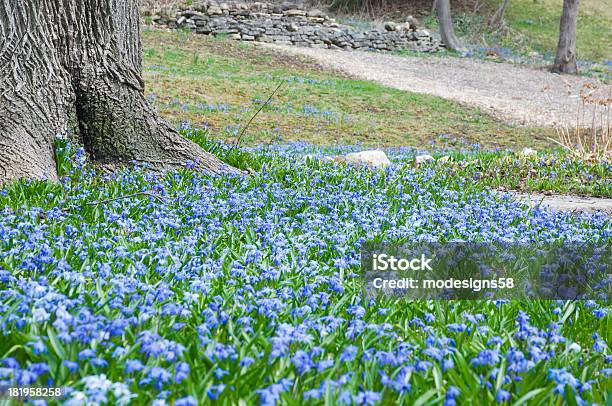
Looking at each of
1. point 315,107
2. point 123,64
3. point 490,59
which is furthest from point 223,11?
point 123,64

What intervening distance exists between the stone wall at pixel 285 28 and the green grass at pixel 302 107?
5187 mm

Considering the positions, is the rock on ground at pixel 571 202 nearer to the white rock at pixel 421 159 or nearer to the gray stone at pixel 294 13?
the white rock at pixel 421 159

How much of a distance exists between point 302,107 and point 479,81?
30.6ft

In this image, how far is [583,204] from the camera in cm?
719

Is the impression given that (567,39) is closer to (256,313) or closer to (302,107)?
(302,107)

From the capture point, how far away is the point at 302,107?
15164 mm

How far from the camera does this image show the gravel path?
59.6ft

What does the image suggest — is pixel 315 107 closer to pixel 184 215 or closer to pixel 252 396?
pixel 184 215

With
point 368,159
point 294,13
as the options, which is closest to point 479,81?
point 294,13

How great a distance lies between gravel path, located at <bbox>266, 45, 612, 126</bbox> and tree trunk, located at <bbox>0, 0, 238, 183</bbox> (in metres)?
12.4

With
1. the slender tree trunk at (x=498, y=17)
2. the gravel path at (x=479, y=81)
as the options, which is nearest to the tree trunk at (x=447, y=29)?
the gravel path at (x=479, y=81)

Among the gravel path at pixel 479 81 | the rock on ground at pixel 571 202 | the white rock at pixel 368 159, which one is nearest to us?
the rock on ground at pixel 571 202

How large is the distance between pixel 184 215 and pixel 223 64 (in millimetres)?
15785

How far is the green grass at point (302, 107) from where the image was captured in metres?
13.0
